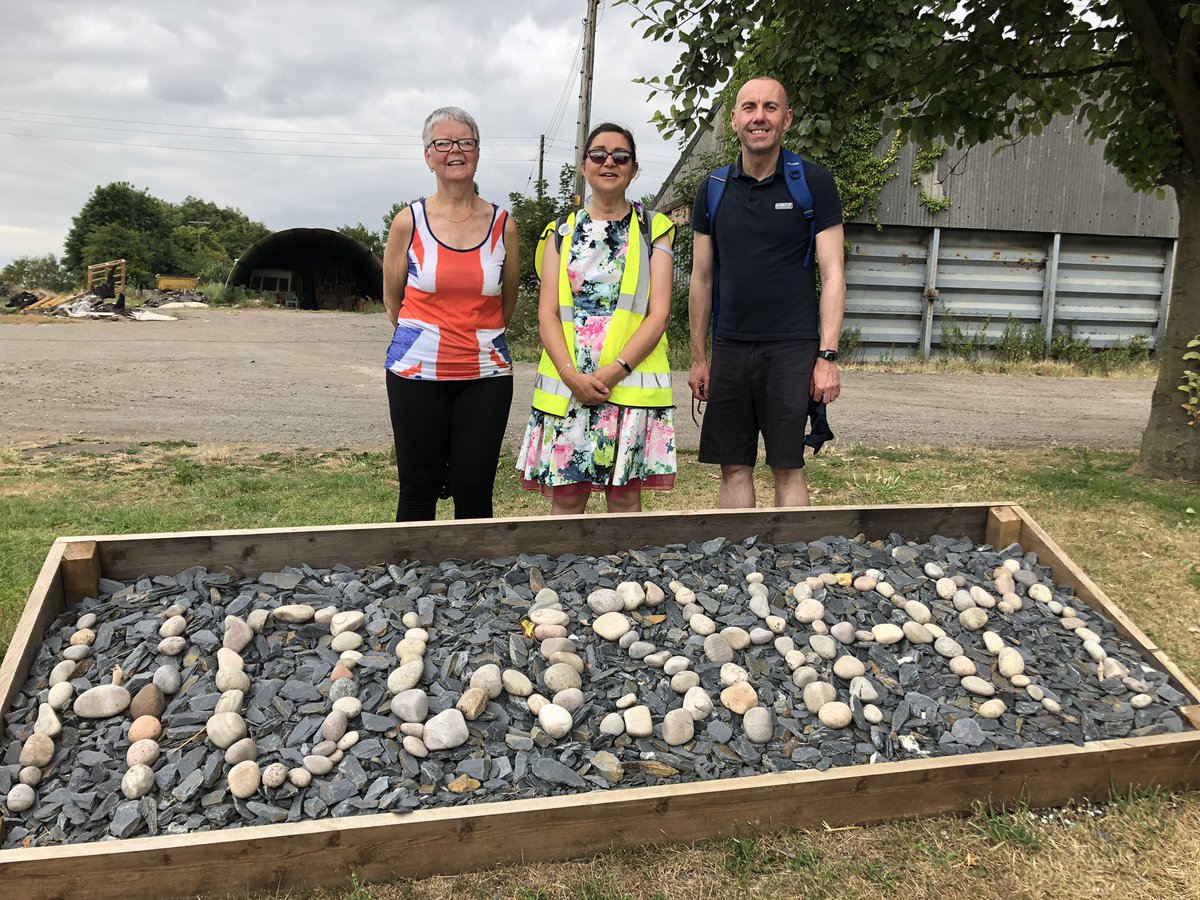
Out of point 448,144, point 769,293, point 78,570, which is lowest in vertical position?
point 78,570

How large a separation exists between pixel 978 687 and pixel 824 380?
137cm

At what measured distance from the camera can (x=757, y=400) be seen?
3576 mm

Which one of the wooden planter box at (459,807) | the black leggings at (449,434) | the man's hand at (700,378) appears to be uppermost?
the man's hand at (700,378)

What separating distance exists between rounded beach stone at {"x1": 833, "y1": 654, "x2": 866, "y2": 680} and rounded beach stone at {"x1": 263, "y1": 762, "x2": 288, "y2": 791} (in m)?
1.52

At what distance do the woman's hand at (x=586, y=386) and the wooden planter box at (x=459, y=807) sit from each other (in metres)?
0.50

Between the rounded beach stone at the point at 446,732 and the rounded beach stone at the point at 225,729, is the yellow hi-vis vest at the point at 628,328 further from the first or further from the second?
the rounded beach stone at the point at 225,729

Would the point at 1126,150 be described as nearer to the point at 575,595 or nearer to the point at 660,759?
the point at 575,595

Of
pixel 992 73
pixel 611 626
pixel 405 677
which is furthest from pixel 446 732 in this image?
pixel 992 73

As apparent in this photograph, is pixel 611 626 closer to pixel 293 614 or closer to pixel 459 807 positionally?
pixel 459 807

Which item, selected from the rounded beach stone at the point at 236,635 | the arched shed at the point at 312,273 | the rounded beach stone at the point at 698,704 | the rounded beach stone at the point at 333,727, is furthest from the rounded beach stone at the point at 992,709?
the arched shed at the point at 312,273

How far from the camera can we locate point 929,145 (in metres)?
5.68

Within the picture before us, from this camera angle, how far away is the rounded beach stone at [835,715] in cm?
228

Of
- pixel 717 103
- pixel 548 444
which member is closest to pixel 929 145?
pixel 717 103

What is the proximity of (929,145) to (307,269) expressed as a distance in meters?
45.6
